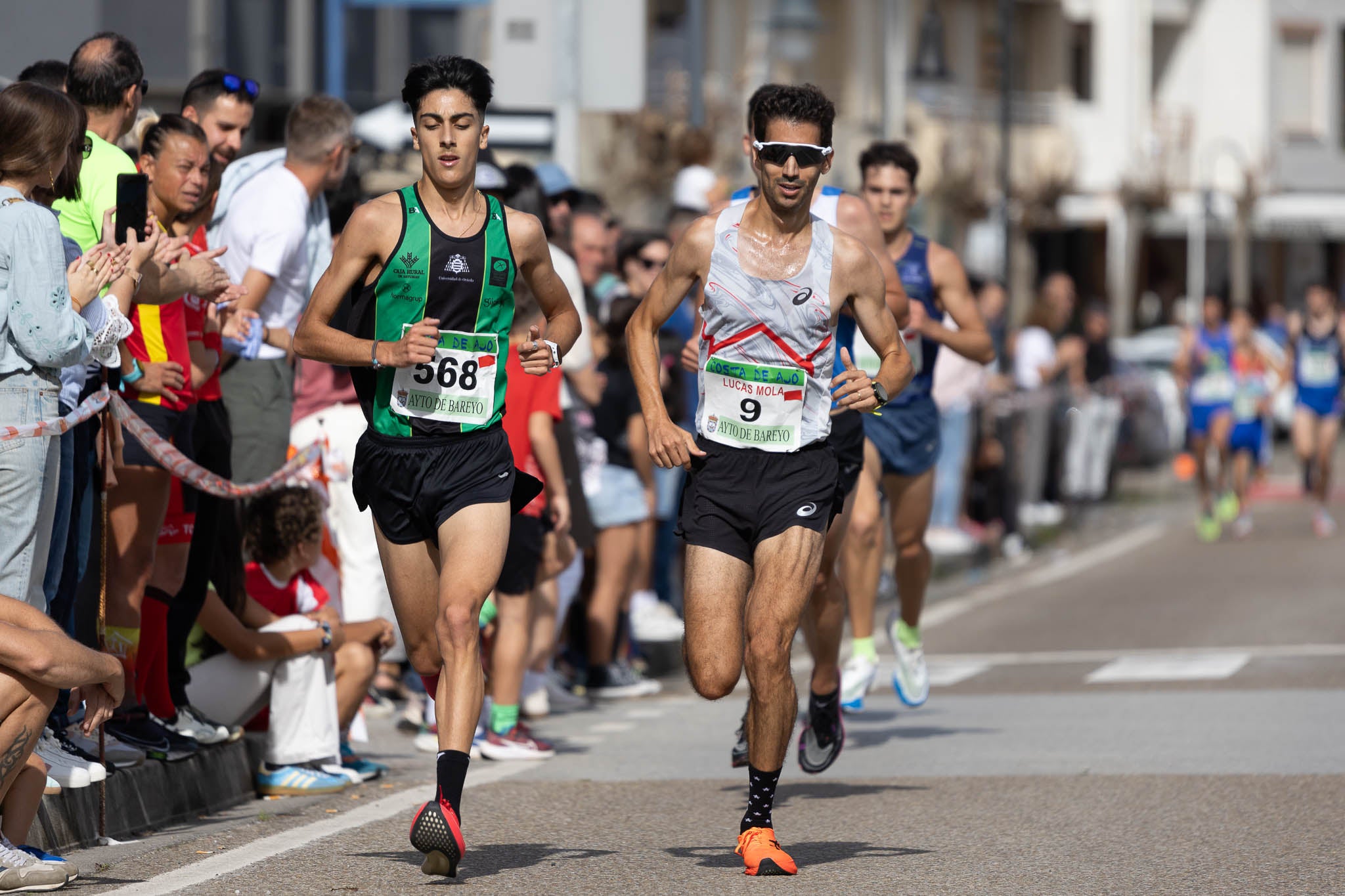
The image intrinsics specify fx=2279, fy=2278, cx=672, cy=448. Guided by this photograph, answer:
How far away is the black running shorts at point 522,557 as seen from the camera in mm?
9477

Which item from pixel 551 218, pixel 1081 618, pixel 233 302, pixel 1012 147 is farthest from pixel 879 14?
pixel 233 302

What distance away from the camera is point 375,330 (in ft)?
21.7

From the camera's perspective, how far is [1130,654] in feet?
42.2

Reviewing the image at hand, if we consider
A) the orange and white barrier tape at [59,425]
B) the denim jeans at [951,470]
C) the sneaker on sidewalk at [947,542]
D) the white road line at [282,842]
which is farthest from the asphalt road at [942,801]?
the denim jeans at [951,470]

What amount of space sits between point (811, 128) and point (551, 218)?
14.4ft

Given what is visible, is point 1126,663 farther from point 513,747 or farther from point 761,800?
point 761,800

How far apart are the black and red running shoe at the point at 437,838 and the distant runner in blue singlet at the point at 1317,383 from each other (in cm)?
1637

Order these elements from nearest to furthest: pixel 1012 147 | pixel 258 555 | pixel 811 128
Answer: pixel 811 128
pixel 258 555
pixel 1012 147

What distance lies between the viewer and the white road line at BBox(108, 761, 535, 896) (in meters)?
6.21

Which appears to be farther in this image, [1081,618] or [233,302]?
[1081,618]

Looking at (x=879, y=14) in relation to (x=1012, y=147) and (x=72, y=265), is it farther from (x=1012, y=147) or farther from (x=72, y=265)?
(x=72, y=265)

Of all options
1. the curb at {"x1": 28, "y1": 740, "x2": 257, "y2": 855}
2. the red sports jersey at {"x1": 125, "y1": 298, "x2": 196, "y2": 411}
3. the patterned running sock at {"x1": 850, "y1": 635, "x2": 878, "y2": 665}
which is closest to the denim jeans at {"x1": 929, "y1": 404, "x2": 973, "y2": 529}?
the patterned running sock at {"x1": 850, "y1": 635, "x2": 878, "y2": 665}

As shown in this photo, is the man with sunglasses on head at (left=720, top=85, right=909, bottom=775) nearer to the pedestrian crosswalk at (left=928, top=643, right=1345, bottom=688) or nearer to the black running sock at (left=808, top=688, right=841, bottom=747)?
the black running sock at (left=808, top=688, right=841, bottom=747)

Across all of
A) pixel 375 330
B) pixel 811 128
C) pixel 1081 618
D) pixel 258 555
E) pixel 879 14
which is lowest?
pixel 1081 618
